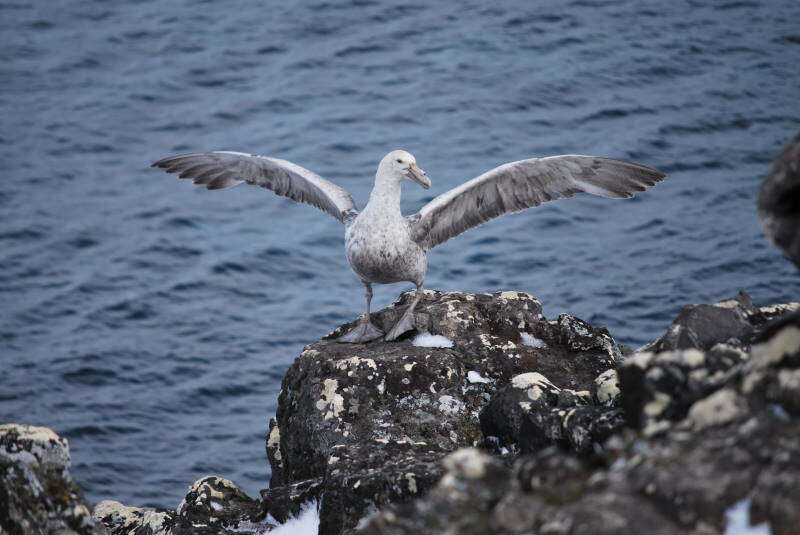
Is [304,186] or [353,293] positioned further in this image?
[353,293]

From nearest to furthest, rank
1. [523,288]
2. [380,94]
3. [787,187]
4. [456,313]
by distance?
[787,187] < [456,313] < [523,288] < [380,94]

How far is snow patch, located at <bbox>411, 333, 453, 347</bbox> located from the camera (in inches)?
245

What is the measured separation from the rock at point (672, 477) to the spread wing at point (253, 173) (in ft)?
15.9

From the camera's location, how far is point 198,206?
1585 cm

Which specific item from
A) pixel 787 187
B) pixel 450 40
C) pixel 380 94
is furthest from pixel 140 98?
pixel 787 187

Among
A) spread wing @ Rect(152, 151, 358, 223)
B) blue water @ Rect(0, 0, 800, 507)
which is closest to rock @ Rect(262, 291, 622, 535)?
spread wing @ Rect(152, 151, 358, 223)

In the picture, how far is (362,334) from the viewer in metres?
6.62

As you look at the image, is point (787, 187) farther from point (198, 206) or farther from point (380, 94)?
point (380, 94)

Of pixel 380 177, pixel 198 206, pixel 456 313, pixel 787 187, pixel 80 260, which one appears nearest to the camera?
pixel 787 187

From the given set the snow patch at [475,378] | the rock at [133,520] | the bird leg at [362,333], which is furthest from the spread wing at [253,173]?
the rock at [133,520]

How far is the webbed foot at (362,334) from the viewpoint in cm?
650

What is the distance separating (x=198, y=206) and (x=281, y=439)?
10.3 meters

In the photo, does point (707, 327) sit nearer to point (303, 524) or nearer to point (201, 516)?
point (303, 524)

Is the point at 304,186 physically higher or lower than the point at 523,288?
higher
